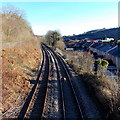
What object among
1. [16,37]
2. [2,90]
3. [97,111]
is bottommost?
[97,111]

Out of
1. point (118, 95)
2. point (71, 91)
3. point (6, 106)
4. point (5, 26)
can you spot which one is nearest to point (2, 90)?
point (6, 106)

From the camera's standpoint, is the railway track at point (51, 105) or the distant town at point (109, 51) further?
the distant town at point (109, 51)

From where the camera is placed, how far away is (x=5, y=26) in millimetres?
24531

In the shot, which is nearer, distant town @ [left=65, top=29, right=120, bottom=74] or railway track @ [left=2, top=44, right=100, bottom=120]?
railway track @ [left=2, top=44, right=100, bottom=120]

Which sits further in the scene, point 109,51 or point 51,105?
point 109,51

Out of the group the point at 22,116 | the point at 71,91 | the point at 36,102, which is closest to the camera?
the point at 22,116

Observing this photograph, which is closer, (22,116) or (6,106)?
(22,116)

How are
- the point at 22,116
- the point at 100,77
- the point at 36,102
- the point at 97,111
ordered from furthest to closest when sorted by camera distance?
the point at 100,77, the point at 36,102, the point at 97,111, the point at 22,116

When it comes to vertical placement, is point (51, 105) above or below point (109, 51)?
below

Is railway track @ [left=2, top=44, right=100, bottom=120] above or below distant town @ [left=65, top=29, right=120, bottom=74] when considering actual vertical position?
below

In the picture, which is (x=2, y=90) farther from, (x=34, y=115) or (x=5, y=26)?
(x=5, y=26)

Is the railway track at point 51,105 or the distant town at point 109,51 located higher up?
the distant town at point 109,51

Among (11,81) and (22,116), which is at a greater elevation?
(11,81)

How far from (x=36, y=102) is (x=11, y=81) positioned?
321 cm
